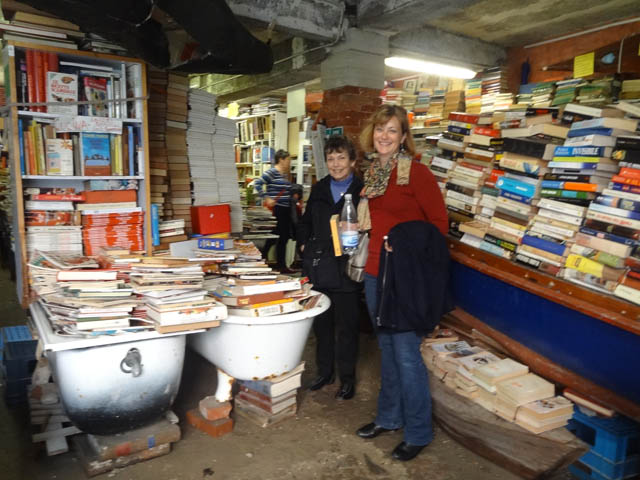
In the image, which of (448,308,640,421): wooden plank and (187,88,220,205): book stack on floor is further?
(187,88,220,205): book stack on floor

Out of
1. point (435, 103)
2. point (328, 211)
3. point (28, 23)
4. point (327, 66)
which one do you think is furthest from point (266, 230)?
point (28, 23)

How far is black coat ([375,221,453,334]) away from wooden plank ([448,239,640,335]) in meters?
0.58

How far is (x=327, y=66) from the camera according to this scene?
4543 mm

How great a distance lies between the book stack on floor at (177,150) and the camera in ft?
12.3

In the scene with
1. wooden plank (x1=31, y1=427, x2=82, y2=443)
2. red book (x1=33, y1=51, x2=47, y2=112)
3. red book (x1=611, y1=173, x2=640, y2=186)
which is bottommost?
wooden plank (x1=31, y1=427, x2=82, y2=443)

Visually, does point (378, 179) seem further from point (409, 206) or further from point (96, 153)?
point (96, 153)

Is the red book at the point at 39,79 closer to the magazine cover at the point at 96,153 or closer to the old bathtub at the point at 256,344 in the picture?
the magazine cover at the point at 96,153

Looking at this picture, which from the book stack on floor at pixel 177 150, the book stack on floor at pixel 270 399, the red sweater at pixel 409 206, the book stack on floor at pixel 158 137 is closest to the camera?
the red sweater at pixel 409 206

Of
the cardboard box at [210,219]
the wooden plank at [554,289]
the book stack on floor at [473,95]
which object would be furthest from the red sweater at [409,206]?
the book stack on floor at [473,95]

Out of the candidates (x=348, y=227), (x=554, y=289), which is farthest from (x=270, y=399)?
(x=554, y=289)

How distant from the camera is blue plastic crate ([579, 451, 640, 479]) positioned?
2.17m

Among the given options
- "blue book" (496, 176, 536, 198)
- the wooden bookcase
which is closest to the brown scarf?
"blue book" (496, 176, 536, 198)

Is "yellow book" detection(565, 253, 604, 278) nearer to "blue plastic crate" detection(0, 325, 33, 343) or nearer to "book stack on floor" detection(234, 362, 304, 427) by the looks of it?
"book stack on floor" detection(234, 362, 304, 427)

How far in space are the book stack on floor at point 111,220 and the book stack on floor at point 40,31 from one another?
93 centimetres
